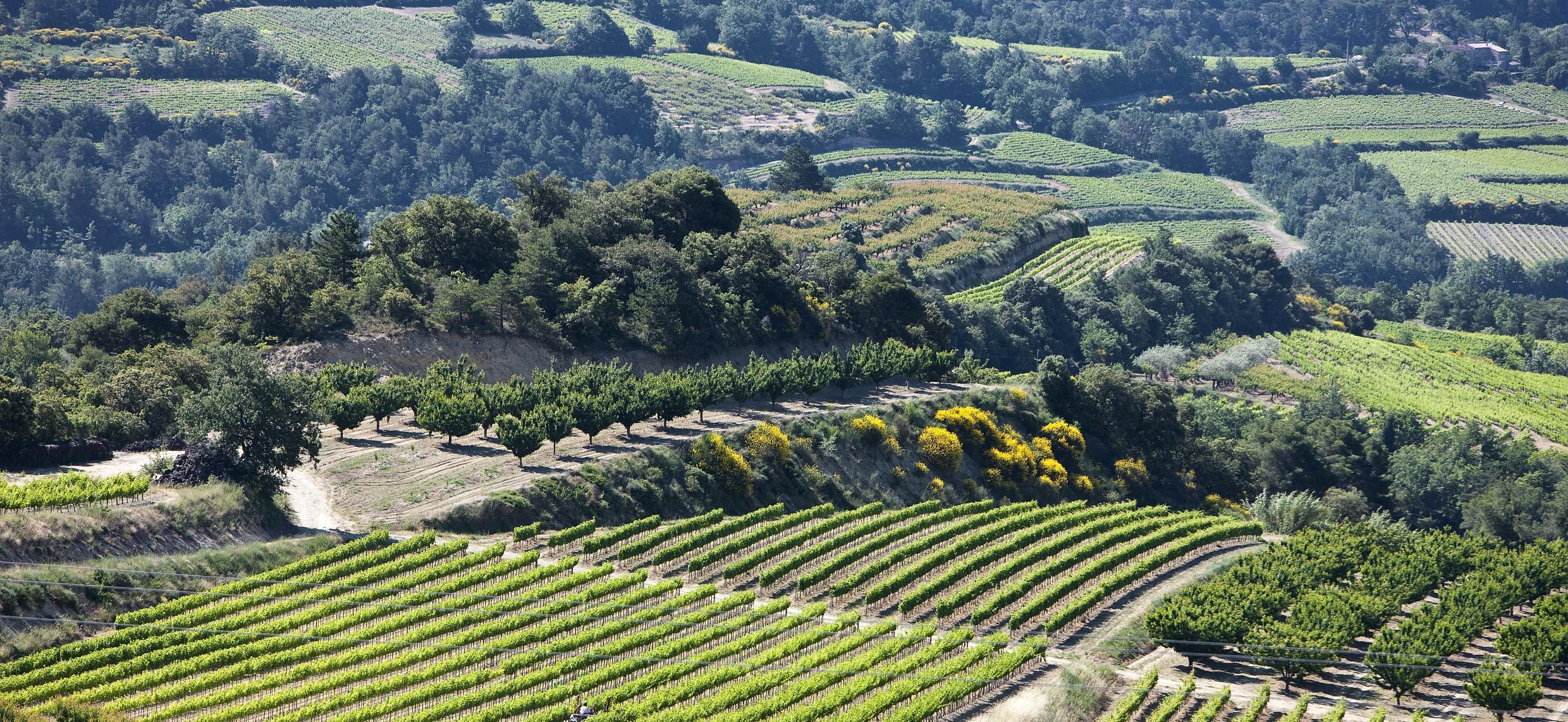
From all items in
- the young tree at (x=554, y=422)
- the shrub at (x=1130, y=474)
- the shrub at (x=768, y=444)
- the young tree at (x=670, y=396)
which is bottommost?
the shrub at (x=1130, y=474)

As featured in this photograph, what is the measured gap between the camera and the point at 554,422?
75938 millimetres

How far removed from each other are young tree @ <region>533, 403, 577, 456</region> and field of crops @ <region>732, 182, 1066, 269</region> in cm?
6138

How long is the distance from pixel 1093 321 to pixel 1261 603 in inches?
3375

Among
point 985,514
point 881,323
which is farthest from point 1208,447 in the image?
point 985,514

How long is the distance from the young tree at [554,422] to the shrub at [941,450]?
2281cm

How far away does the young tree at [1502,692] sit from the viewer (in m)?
58.5

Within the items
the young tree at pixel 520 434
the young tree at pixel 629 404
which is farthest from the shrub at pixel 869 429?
the young tree at pixel 520 434

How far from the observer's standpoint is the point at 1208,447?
354 feet

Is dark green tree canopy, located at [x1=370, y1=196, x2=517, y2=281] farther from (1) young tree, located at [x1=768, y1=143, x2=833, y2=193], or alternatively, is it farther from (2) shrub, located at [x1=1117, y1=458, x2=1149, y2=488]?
(1) young tree, located at [x1=768, y1=143, x2=833, y2=193]

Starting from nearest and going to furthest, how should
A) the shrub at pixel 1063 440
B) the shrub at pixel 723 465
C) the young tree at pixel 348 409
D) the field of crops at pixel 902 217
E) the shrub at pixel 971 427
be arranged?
the young tree at pixel 348 409
the shrub at pixel 723 465
the shrub at pixel 971 427
the shrub at pixel 1063 440
the field of crops at pixel 902 217

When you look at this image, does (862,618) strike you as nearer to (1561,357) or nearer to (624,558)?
(624,558)

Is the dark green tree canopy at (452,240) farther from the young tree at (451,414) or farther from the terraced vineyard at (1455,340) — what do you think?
the terraced vineyard at (1455,340)

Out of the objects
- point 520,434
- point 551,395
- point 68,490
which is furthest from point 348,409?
point 68,490

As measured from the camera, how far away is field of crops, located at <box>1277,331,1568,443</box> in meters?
140
